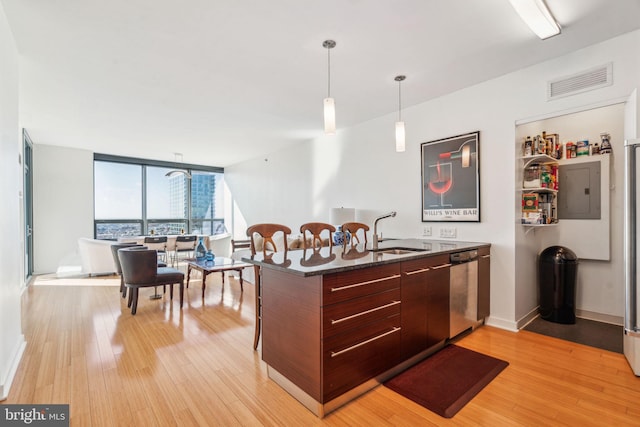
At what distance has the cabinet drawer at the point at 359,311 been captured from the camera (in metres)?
1.73

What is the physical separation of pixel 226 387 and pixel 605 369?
9.47 ft

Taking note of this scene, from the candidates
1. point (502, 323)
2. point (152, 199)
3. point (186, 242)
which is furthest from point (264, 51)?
point (152, 199)

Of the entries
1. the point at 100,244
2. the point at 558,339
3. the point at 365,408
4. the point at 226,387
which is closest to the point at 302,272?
the point at 365,408

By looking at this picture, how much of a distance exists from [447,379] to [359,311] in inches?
37.5

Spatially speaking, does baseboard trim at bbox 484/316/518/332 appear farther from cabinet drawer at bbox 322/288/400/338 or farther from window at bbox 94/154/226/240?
window at bbox 94/154/226/240

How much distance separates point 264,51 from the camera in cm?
270

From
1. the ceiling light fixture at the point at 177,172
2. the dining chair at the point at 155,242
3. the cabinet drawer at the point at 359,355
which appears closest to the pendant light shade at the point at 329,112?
the cabinet drawer at the point at 359,355

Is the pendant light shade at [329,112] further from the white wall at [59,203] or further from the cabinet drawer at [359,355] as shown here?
the white wall at [59,203]

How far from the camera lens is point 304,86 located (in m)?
3.45

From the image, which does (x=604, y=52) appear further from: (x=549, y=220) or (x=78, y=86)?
(x=78, y=86)

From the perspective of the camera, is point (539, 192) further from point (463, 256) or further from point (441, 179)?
point (463, 256)

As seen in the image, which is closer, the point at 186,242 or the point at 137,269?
the point at 137,269

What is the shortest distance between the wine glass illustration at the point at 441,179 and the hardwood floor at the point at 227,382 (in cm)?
159

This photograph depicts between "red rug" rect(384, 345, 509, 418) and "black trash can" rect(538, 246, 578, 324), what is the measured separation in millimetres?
1414
